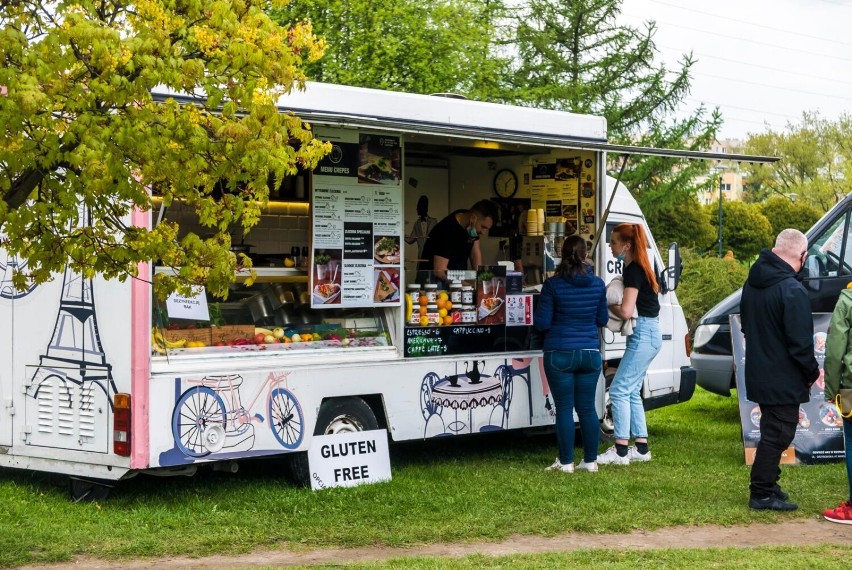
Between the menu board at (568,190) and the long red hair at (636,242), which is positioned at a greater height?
the menu board at (568,190)

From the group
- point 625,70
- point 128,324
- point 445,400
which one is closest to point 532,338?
point 445,400

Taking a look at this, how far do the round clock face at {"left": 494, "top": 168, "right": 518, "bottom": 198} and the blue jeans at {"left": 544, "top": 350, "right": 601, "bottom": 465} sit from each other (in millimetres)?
2599

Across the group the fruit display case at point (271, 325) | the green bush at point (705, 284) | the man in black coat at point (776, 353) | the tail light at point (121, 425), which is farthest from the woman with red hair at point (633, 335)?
the green bush at point (705, 284)

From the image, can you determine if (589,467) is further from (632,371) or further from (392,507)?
(392,507)

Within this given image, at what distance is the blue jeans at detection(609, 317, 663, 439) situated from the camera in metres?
9.66

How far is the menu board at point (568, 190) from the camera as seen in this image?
10.4m

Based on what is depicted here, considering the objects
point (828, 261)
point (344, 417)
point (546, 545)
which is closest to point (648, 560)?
point (546, 545)

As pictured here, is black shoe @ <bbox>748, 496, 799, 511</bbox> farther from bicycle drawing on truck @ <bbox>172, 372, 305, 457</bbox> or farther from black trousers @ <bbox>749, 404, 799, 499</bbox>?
bicycle drawing on truck @ <bbox>172, 372, 305, 457</bbox>

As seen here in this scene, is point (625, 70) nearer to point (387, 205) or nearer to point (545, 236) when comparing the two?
point (545, 236)

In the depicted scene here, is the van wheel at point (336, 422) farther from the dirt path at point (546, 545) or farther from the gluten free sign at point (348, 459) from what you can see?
the dirt path at point (546, 545)

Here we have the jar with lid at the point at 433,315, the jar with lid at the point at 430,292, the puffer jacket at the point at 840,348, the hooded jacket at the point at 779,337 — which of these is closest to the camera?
the puffer jacket at the point at 840,348

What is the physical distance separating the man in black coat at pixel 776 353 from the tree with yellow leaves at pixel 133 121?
11.9 ft

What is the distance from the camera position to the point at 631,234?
31.1ft

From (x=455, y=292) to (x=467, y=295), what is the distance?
12 cm
